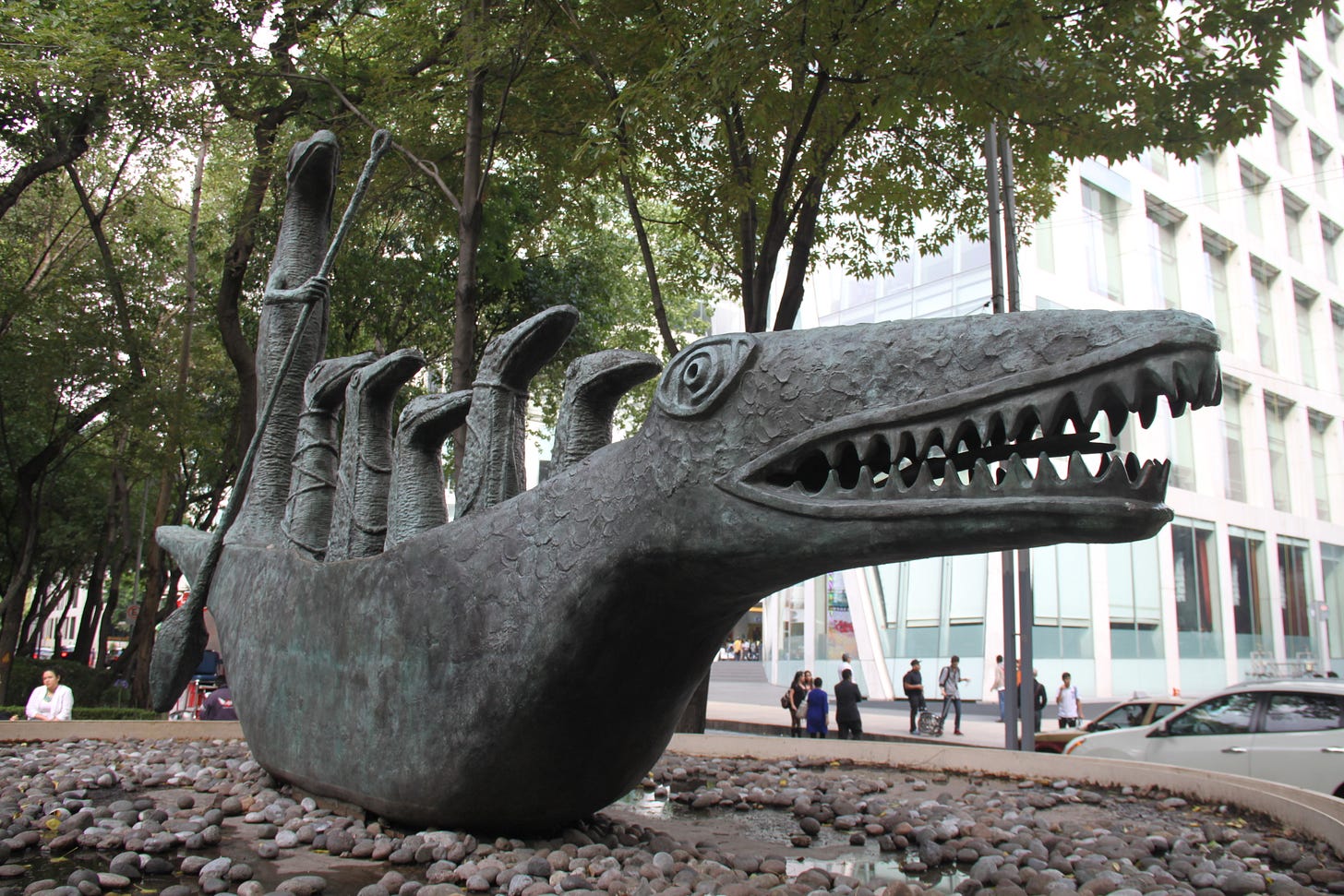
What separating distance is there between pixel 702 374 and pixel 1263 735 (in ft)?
24.1

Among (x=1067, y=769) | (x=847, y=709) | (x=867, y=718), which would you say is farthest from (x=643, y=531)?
(x=867, y=718)

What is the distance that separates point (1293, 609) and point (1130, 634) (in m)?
A: 7.75

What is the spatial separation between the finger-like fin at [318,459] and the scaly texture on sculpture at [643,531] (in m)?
0.12

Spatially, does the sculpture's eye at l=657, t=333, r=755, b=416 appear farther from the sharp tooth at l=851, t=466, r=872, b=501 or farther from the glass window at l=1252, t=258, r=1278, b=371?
the glass window at l=1252, t=258, r=1278, b=371

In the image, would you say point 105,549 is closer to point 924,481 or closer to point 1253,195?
point 924,481

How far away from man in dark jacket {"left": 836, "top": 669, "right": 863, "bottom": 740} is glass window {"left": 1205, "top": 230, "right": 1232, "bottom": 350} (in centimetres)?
1651

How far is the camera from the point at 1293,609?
26.6 metres

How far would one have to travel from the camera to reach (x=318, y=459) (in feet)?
16.5

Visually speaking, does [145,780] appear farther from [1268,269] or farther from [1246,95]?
[1268,269]

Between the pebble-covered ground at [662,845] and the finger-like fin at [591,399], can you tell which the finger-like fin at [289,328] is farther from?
the finger-like fin at [591,399]

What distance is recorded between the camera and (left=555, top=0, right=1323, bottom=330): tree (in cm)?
729

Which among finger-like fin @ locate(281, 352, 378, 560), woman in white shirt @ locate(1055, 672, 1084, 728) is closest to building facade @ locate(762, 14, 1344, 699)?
woman in white shirt @ locate(1055, 672, 1084, 728)

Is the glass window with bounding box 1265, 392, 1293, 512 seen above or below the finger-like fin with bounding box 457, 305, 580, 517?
above

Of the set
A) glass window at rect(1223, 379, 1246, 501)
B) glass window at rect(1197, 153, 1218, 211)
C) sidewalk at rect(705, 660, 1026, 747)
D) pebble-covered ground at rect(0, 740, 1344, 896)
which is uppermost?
glass window at rect(1197, 153, 1218, 211)
